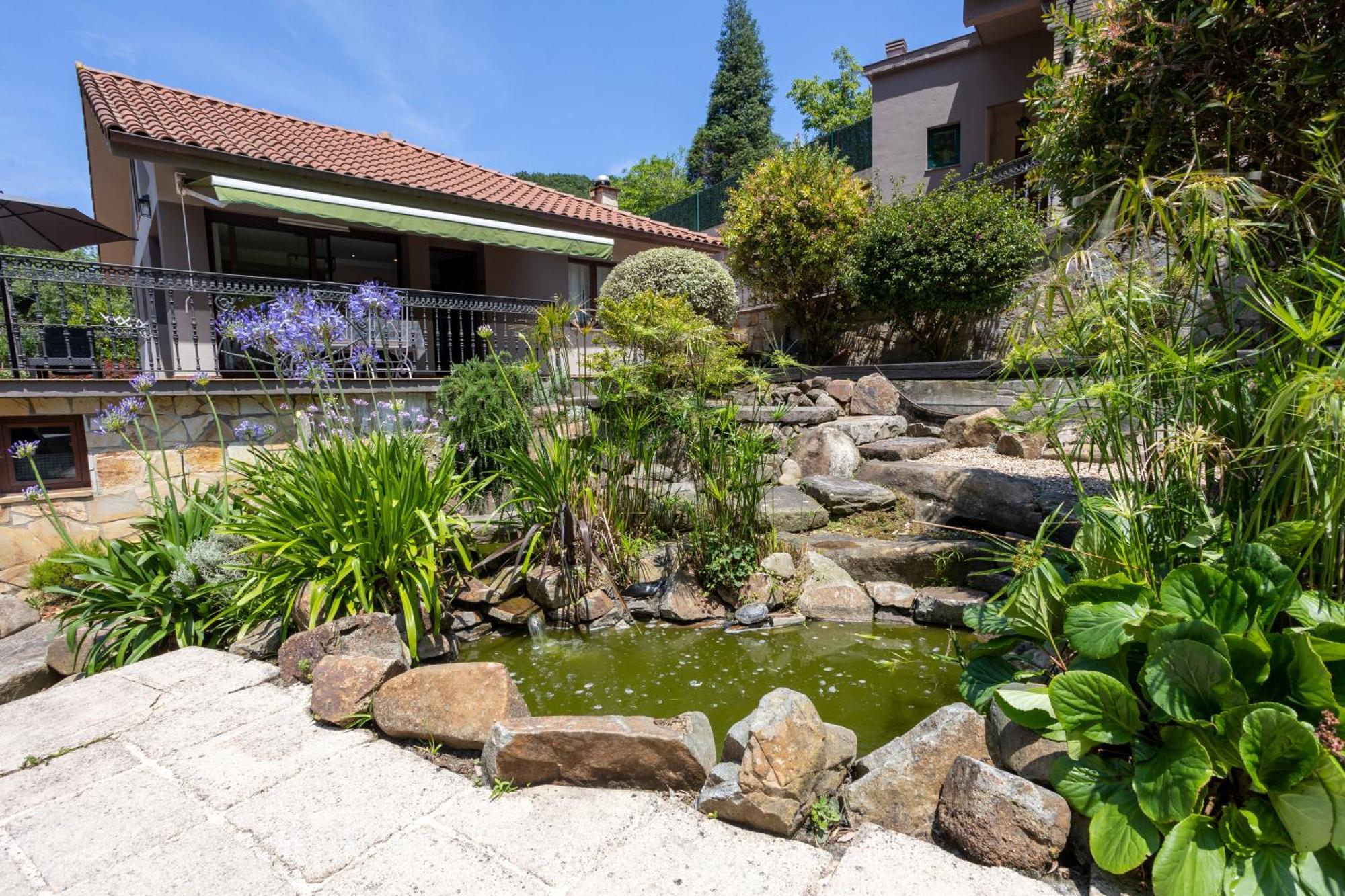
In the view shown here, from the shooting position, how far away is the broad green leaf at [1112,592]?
1.79 meters

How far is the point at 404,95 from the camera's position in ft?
35.8

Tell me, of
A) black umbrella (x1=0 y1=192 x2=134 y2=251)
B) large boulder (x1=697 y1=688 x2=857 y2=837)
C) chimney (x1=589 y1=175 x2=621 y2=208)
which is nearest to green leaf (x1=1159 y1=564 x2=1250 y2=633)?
large boulder (x1=697 y1=688 x2=857 y2=837)

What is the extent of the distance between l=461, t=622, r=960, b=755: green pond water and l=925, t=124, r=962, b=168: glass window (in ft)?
40.9

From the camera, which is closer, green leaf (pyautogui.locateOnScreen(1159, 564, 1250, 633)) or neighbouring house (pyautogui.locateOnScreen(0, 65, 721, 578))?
green leaf (pyautogui.locateOnScreen(1159, 564, 1250, 633))

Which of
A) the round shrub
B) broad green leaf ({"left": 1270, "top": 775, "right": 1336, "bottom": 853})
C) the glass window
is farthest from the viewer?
the glass window

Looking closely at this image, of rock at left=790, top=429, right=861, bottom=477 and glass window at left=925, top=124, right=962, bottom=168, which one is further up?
glass window at left=925, top=124, right=962, bottom=168

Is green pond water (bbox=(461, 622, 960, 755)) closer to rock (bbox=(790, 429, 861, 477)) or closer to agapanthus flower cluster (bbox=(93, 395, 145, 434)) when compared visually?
rock (bbox=(790, 429, 861, 477))

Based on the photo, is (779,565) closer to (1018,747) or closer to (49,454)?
(1018,747)

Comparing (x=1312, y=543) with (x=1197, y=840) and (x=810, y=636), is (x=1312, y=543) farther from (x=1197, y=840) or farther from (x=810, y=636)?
(x=810, y=636)

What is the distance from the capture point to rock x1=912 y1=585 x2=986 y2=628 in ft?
12.3

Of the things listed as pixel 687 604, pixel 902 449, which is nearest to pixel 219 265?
pixel 687 604

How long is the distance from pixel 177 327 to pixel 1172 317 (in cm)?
873

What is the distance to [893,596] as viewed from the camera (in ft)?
13.4

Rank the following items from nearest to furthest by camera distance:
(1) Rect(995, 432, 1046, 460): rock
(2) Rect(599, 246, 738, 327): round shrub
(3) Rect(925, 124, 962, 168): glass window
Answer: (1) Rect(995, 432, 1046, 460): rock → (2) Rect(599, 246, 738, 327): round shrub → (3) Rect(925, 124, 962, 168): glass window
